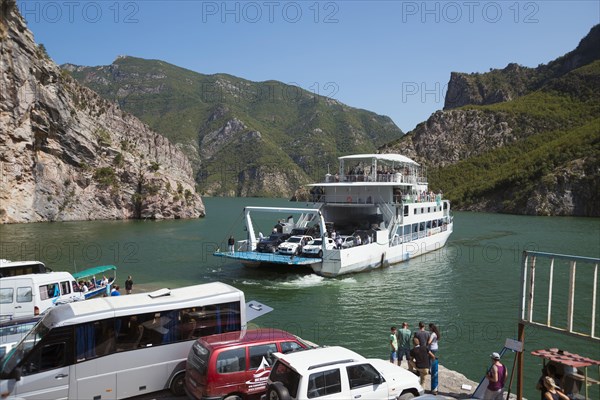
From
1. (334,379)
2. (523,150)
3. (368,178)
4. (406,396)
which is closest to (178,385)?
(334,379)

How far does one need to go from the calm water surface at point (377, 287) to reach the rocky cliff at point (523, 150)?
58887mm

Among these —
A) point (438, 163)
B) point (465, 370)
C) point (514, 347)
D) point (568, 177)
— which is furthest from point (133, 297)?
point (438, 163)

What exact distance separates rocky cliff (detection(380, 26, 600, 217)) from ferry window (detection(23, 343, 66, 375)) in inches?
4512

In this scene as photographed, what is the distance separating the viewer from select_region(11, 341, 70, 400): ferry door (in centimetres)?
902

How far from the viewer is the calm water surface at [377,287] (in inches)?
715

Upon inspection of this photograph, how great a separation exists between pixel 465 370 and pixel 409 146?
173767mm

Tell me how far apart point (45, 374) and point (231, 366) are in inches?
154

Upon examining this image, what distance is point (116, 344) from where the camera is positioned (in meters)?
10.2

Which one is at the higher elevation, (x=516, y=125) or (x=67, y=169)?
(x=516, y=125)

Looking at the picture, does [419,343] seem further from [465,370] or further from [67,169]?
[67,169]

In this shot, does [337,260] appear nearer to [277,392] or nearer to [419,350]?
[419,350]

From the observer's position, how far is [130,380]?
10.3 m

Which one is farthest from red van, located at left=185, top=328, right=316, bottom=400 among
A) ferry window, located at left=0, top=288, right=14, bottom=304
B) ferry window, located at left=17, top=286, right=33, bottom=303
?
ferry window, located at left=0, top=288, right=14, bottom=304

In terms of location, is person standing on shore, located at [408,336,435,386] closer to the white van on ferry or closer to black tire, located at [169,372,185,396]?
black tire, located at [169,372,185,396]
